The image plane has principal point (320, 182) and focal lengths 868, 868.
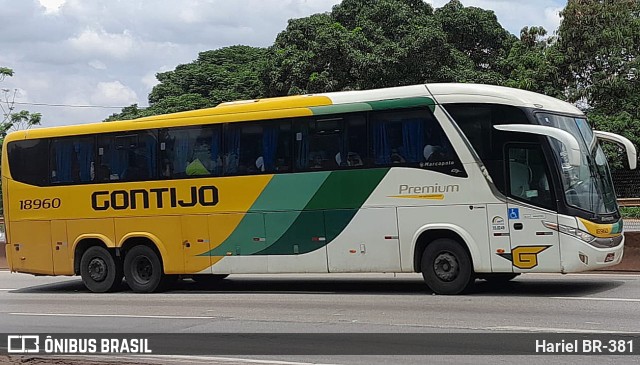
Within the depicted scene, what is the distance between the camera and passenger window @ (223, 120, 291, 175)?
16.2m

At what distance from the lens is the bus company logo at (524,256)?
13914mm

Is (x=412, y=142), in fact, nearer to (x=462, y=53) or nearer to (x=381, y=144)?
(x=381, y=144)

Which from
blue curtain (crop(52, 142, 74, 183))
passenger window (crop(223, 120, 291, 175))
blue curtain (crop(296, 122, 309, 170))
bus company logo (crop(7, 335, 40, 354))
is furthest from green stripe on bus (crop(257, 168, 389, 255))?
bus company logo (crop(7, 335, 40, 354))

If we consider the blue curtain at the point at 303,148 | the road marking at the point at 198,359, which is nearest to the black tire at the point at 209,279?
the blue curtain at the point at 303,148

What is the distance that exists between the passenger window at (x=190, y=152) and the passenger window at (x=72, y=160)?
1847 millimetres

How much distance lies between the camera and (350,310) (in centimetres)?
1345

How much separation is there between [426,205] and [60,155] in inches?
332

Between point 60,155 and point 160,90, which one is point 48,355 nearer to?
point 60,155

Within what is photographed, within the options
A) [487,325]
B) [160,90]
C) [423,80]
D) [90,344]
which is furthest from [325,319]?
[160,90]

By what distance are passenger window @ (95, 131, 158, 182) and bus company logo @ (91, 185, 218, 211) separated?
0.31m

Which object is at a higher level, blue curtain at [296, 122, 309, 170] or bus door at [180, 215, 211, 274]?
blue curtain at [296, 122, 309, 170]

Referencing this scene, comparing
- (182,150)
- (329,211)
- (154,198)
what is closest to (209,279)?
(154,198)

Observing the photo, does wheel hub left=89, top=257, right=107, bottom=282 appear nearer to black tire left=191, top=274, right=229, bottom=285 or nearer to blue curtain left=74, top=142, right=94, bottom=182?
blue curtain left=74, top=142, right=94, bottom=182

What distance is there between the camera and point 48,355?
10.6 meters
